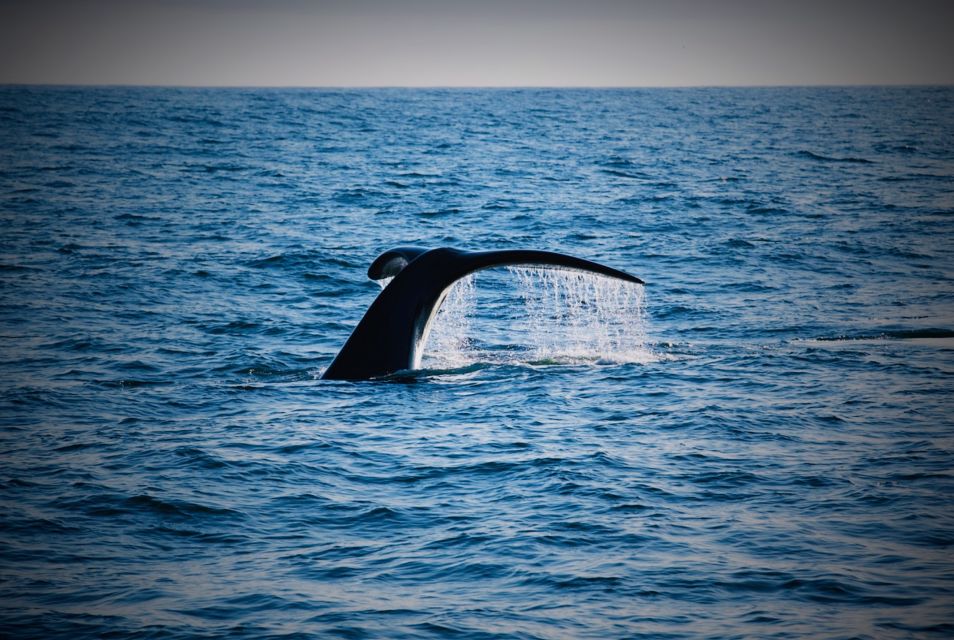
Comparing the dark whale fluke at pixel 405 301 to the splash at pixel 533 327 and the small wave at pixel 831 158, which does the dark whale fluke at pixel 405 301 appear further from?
the small wave at pixel 831 158

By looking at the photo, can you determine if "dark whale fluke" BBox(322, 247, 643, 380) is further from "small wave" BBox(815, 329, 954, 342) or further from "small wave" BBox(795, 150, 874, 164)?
"small wave" BBox(795, 150, 874, 164)

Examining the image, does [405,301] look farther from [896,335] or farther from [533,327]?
[896,335]

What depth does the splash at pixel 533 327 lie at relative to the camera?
634 inches

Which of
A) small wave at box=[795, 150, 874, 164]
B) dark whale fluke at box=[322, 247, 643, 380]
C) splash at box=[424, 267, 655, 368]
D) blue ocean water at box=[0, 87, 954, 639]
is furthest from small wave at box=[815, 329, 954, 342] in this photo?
small wave at box=[795, 150, 874, 164]

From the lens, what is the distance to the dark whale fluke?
42.7ft

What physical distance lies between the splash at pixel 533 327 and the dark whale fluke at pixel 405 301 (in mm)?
1051

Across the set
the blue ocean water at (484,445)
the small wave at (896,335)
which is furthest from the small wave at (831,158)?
the small wave at (896,335)

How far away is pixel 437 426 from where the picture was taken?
1249cm

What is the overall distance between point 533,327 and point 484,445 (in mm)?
7100

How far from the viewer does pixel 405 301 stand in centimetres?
1327

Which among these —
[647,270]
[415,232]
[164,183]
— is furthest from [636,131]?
[647,270]

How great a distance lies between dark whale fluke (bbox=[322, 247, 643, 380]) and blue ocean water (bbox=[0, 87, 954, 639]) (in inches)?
17.5

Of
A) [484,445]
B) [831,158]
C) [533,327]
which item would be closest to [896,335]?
[533,327]

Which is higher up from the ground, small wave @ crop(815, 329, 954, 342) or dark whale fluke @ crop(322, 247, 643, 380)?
→ dark whale fluke @ crop(322, 247, 643, 380)
